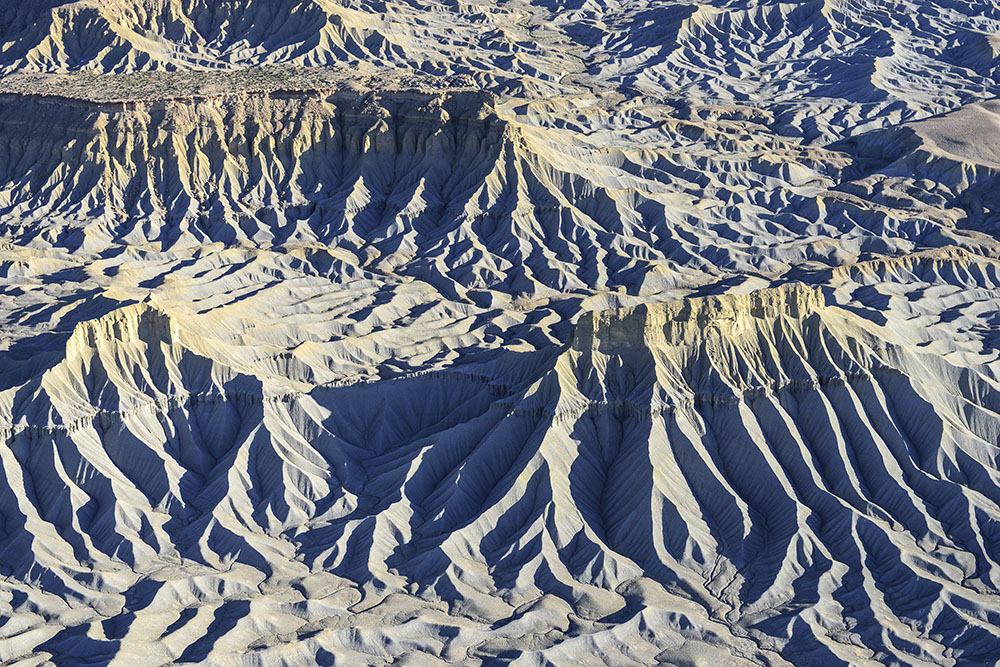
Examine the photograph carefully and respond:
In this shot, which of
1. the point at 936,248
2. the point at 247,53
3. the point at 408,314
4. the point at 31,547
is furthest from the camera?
the point at 247,53

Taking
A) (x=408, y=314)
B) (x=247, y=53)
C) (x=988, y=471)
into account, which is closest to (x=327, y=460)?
(x=408, y=314)

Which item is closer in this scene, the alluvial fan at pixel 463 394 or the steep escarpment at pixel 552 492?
the steep escarpment at pixel 552 492

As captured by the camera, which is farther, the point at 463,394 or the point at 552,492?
the point at 463,394

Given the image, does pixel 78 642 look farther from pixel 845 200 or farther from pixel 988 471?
pixel 845 200

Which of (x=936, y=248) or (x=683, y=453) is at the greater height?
(x=683, y=453)

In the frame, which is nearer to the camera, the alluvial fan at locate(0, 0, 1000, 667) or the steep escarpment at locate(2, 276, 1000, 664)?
the steep escarpment at locate(2, 276, 1000, 664)

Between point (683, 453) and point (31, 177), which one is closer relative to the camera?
point (683, 453)

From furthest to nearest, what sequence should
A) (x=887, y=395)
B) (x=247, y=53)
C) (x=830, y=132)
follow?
(x=247, y=53) < (x=830, y=132) < (x=887, y=395)

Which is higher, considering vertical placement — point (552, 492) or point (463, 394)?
point (463, 394)
